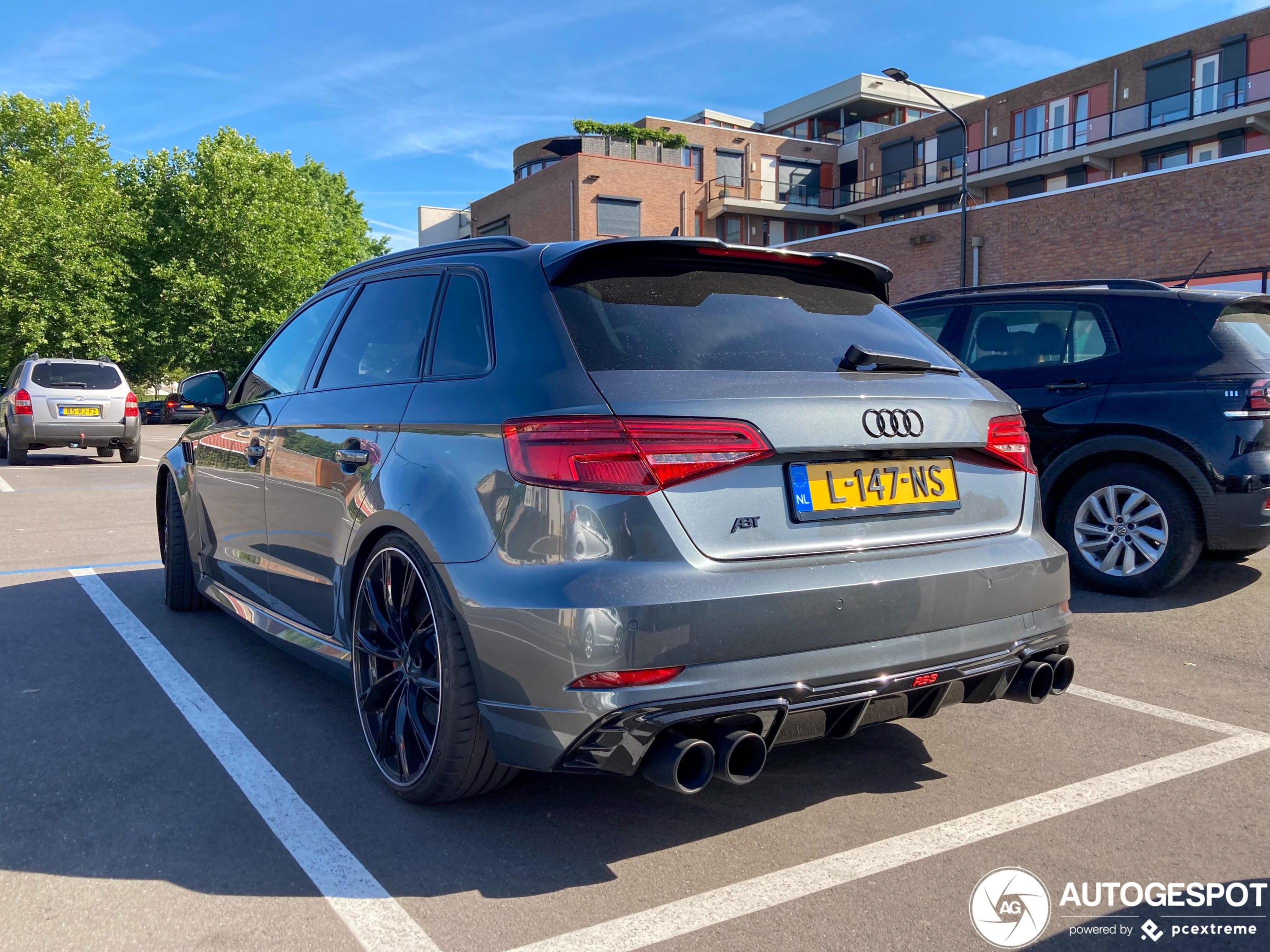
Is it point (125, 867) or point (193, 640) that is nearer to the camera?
point (125, 867)

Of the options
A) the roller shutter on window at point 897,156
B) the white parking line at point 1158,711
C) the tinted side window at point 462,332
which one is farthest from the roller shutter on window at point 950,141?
the tinted side window at point 462,332

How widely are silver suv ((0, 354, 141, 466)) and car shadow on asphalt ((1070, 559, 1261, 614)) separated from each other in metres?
15.7

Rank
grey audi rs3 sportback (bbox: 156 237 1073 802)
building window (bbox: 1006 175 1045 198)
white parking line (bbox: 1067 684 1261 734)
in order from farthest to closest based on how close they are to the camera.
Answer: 1. building window (bbox: 1006 175 1045 198)
2. white parking line (bbox: 1067 684 1261 734)
3. grey audi rs3 sportback (bbox: 156 237 1073 802)

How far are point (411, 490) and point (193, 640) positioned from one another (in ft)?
8.81

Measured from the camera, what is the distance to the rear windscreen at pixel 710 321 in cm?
276

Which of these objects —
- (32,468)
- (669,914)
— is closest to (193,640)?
(669,914)

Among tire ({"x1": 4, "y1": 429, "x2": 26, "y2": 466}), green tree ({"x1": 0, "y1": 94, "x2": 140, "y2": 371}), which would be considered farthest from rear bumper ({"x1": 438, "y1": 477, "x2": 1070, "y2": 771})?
green tree ({"x1": 0, "y1": 94, "x2": 140, "y2": 371})

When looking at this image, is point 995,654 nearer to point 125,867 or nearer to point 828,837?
point 828,837

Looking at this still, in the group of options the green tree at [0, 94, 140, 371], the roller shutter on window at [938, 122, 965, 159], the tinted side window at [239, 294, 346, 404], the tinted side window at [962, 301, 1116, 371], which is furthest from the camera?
the roller shutter on window at [938, 122, 965, 159]

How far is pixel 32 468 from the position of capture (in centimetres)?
1678

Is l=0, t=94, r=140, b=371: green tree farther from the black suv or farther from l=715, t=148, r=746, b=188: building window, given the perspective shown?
the black suv

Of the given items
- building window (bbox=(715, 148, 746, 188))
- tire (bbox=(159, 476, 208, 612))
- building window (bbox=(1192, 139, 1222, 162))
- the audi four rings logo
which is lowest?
tire (bbox=(159, 476, 208, 612))

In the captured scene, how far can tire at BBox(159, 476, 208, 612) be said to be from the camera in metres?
5.54

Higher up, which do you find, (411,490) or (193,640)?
(411,490)
